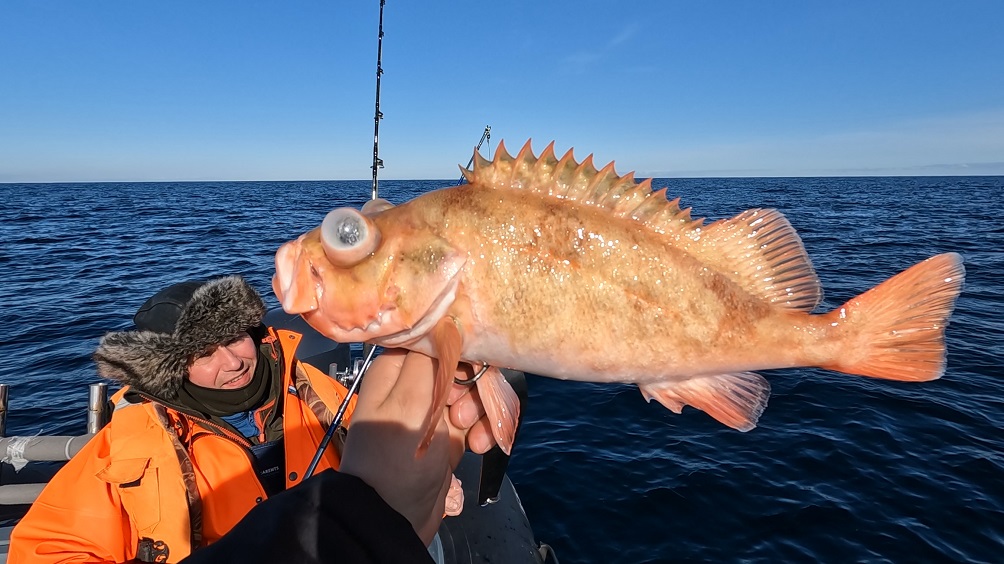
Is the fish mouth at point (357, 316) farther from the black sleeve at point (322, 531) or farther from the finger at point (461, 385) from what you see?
the black sleeve at point (322, 531)

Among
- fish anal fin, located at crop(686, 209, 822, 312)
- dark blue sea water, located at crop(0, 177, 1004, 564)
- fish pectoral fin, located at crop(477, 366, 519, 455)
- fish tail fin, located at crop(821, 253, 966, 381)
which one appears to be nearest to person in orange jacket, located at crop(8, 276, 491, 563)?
fish pectoral fin, located at crop(477, 366, 519, 455)

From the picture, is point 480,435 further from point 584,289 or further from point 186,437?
point 186,437

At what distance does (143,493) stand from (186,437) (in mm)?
516

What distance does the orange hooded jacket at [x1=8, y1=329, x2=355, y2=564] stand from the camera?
2756 mm

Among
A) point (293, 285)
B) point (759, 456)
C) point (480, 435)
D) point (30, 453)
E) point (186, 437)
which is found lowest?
point (759, 456)

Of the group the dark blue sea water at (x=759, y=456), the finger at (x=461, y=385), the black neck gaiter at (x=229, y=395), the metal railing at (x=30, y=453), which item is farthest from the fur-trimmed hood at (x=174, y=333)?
the dark blue sea water at (x=759, y=456)

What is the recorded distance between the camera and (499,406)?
259 cm

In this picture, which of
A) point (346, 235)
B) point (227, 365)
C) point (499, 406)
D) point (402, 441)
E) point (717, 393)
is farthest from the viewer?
point (227, 365)

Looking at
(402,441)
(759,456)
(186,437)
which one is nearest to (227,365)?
(186,437)

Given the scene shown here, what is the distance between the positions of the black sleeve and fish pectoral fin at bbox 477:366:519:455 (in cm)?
114

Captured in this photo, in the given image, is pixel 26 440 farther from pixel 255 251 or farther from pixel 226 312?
pixel 255 251

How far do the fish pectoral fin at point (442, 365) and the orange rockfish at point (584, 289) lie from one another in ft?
0.08

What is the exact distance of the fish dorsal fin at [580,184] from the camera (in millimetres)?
2617

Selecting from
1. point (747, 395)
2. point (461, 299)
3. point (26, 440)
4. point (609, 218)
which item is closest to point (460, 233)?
point (461, 299)
